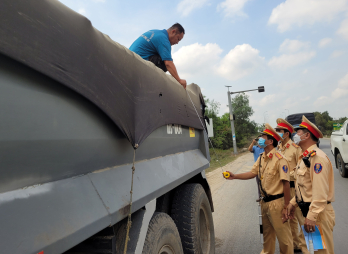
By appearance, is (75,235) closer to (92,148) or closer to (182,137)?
(92,148)

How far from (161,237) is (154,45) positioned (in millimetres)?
2007

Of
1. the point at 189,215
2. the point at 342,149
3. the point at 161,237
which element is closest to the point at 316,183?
the point at 189,215

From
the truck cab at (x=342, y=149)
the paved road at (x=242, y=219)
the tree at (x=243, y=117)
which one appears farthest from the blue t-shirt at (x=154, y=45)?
the tree at (x=243, y=117)

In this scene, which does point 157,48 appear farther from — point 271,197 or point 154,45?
point 271,197

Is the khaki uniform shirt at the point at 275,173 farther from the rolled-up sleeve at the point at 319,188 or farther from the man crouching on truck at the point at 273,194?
the rolled-up sleeve at the point at 319,188

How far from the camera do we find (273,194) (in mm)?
3289

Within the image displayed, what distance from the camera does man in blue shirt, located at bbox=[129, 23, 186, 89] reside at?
273 cm

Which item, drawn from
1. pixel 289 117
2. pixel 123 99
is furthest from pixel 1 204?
pixel 289 117

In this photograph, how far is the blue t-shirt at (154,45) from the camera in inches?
109

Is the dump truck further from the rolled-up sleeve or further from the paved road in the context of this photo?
the paved road

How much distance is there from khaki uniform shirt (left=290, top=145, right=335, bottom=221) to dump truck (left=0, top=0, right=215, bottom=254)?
139 centimetres

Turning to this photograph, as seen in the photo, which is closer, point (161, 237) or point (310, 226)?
point (161, 237)

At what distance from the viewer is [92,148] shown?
1343 mm

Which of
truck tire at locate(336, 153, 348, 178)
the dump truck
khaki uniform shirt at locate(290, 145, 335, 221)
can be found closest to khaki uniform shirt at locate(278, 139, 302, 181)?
khaki uniform shirt at locate(290, 145, 335, 221)
